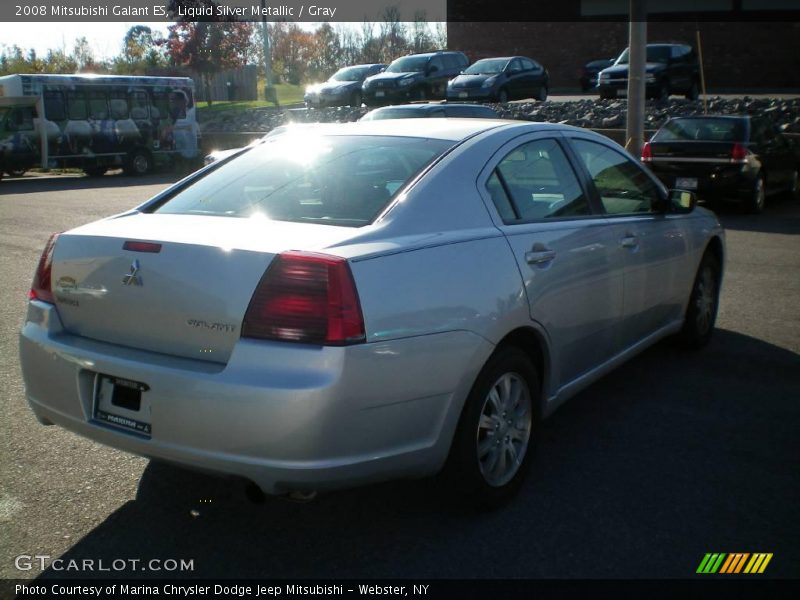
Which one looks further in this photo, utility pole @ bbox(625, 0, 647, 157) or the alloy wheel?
utility pole @ bbox(625, 0, 647, 157)

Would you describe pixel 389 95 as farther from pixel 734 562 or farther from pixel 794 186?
pixel 734 562

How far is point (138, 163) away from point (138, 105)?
171cm

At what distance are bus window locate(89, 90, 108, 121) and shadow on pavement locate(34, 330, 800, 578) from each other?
22.3 m

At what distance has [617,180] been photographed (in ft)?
17.3

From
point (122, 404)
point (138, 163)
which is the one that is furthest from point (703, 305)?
point (138, 163)

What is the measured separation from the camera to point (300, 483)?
311 centimetres

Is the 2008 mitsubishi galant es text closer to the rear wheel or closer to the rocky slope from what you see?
the rear wheel

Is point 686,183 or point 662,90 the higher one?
point 662,90

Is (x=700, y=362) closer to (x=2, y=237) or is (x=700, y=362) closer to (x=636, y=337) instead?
(x=636, y=337)

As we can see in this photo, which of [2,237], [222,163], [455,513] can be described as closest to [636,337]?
[455,513]

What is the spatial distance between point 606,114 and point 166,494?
63.1 feet

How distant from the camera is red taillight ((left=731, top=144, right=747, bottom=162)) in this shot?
Answer: 1300cm

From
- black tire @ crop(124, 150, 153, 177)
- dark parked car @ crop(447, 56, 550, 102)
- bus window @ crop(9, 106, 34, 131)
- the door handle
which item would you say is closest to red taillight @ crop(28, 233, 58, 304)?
the door handle

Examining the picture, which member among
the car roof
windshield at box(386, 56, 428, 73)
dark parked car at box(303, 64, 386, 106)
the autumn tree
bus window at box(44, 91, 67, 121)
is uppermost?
the autumn tree
